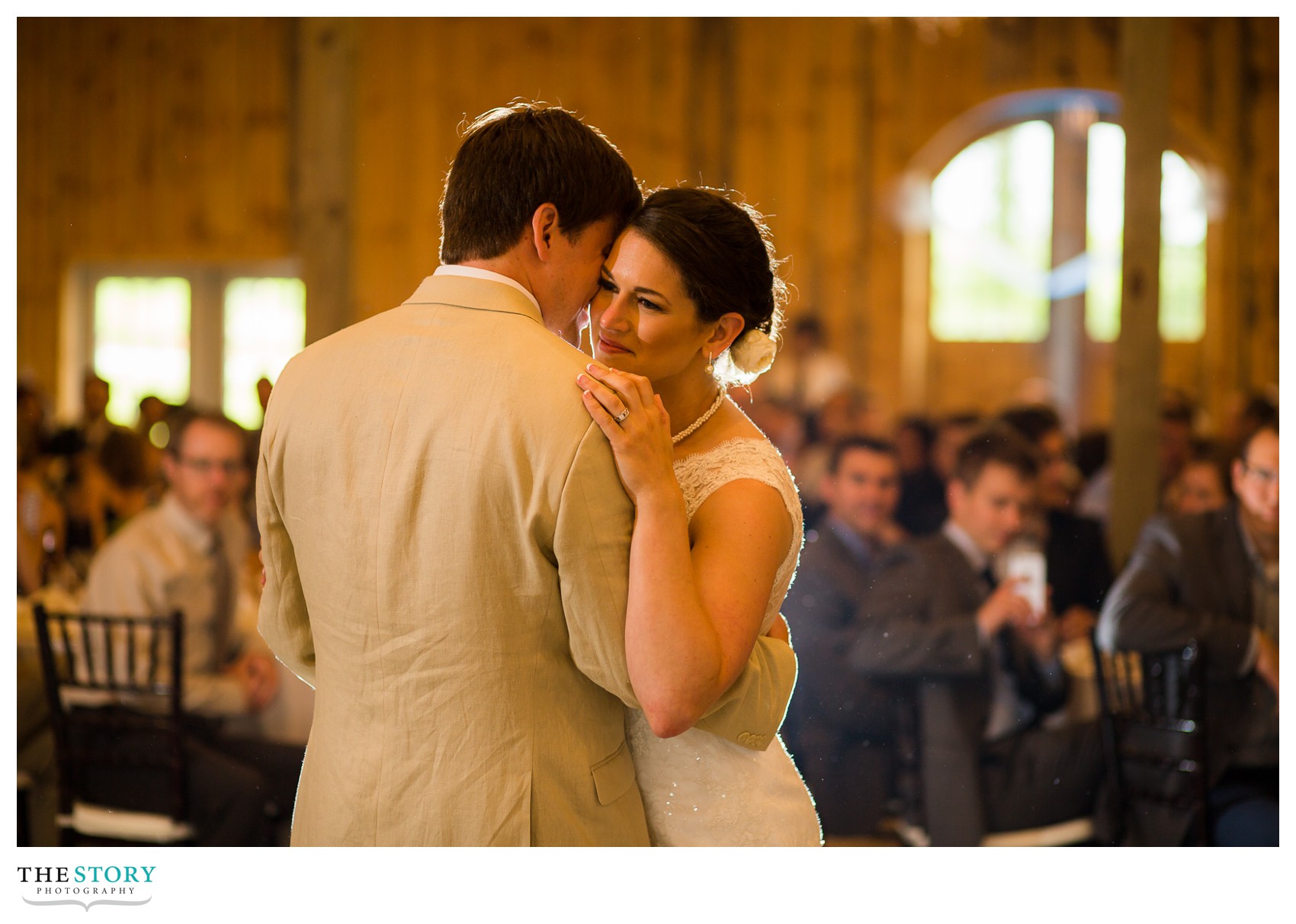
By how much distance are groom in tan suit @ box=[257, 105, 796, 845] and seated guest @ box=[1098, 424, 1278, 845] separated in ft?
5.97

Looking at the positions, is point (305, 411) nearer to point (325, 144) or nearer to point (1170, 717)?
point (325, 144)

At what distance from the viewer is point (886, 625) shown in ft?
9.35

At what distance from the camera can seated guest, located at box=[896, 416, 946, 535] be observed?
15.5ft

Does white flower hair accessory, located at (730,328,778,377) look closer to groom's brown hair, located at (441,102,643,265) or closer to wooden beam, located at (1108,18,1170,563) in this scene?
groom's brown hair, located at (441,102,643,265)

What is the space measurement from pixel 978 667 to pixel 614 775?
1541mm

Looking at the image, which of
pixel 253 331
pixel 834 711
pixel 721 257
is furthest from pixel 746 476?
pixel 253 331

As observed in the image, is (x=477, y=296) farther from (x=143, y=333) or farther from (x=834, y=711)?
(x=143, y=333)

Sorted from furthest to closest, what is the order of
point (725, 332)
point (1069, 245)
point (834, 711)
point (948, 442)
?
point (1069, 245) → point (948, 442) → point (834, 711) → point (725, 332)

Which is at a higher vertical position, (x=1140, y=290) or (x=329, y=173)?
(x=329, y=173)

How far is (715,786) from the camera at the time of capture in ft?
5.37

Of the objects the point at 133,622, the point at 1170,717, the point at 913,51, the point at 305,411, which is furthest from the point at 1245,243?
the point at 305,411

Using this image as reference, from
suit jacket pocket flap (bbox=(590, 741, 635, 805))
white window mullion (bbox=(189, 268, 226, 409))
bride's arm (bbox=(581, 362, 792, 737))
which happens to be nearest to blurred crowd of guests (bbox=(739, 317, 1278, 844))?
suit jacket pocket flap (bbox=(590, 741, 635, 805))

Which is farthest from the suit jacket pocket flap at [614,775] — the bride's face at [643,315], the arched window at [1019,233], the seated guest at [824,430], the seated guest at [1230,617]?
the arched window at [1019,233]
